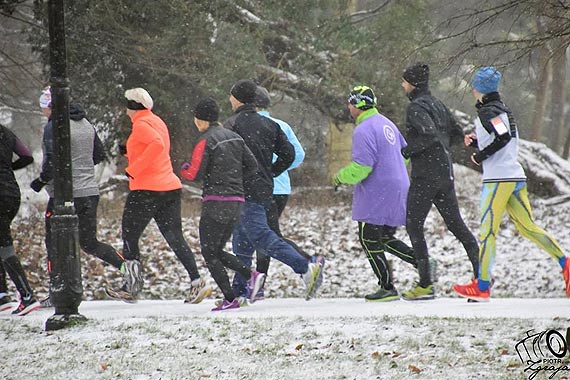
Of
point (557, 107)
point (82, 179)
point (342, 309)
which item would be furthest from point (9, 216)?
point (557, 107)

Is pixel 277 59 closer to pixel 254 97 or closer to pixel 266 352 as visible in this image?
pixel 254 97

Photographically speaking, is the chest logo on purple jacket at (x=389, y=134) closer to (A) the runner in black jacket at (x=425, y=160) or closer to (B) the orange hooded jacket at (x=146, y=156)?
(A) the runner in black jacket at (x=425, y=160)

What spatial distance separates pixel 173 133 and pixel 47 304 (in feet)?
32.2

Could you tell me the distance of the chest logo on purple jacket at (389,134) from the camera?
358 inches

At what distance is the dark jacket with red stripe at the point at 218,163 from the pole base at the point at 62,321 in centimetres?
162

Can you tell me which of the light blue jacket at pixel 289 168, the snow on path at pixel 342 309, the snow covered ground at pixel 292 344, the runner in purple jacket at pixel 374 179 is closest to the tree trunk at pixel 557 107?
the light blue jacket at pixel 289 168

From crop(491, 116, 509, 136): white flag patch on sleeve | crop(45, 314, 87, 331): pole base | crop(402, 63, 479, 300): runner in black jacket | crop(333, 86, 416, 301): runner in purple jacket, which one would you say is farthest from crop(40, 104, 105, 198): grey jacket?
crop(491, 116, 509, 136): white flag patch on sleeve

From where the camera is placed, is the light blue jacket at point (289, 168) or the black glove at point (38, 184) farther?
the light blue jacket at point (289, 168)

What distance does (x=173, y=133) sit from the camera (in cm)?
1908

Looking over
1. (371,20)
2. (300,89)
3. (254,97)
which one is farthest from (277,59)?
(254,97)

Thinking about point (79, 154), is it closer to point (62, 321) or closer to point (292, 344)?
point (62, 321)

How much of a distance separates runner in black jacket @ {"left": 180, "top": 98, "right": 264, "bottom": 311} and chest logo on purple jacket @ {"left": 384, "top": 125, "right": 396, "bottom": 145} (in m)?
1.34

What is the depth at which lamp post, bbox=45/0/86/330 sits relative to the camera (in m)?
7.82

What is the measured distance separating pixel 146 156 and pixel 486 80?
332 centimetres
